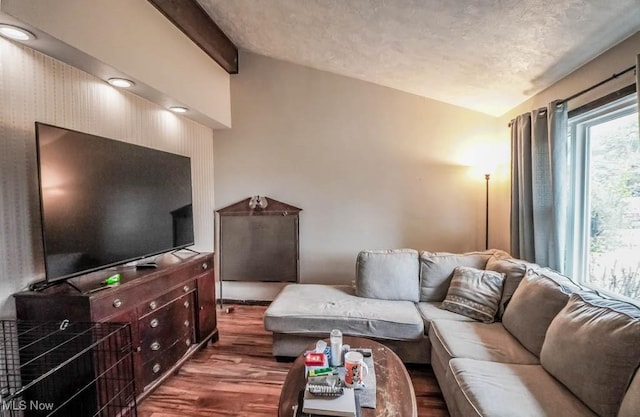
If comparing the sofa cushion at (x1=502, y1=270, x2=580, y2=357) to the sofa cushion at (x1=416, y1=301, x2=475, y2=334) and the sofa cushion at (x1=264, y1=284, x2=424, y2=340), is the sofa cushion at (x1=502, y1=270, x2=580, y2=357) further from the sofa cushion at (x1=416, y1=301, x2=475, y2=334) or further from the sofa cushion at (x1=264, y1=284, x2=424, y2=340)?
the sofa cushion at (x1=264, y1=284, x2=424, y2=340)

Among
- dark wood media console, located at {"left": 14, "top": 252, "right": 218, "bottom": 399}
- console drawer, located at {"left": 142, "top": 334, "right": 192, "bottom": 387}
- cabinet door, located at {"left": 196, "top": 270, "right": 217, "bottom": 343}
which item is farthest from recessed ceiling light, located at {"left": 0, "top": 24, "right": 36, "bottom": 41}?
console drawer, located at {"left": 142, "top": 334, "right": 192, "bottom": 387}

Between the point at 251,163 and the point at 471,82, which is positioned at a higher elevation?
the point at 471,82

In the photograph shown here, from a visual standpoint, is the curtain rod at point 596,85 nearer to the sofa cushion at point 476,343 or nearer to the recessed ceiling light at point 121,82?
the sofa cushion at point 476,343

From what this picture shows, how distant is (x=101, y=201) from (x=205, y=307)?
126 centimetres

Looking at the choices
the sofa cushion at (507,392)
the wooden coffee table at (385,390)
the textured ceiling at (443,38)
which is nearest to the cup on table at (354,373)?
the wooden coffee table at (385,390)

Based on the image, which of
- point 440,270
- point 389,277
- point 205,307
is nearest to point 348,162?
point 389,277

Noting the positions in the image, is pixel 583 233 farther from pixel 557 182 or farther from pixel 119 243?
pixel 119 243

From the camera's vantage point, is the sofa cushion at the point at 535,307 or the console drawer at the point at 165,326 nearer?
the sofa cushion at the point at 535,307

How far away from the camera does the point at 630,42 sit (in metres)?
1.76

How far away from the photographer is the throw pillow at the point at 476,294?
236 centimetres

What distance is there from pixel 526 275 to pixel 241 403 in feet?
7.02

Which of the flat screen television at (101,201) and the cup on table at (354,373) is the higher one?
the flat screen television at (101,201)

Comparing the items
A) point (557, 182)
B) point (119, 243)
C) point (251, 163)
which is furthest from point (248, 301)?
point (557, 182)

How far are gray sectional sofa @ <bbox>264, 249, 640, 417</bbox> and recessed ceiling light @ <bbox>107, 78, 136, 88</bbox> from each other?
2006mm
